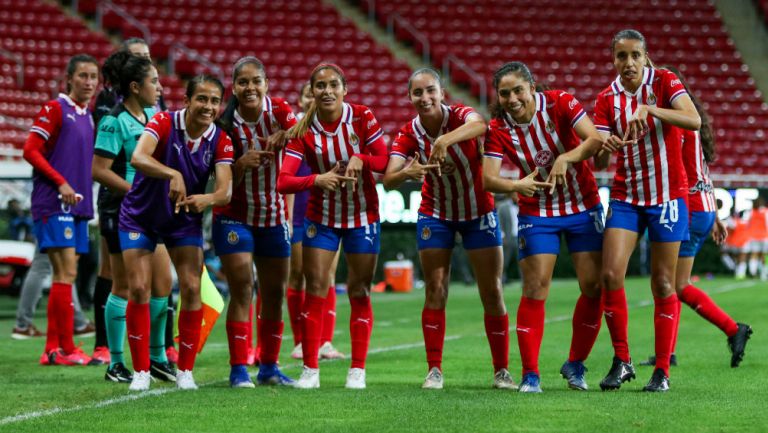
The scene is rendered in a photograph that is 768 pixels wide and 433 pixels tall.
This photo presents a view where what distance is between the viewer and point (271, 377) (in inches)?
288

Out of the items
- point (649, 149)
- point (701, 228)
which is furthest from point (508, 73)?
point (701, 228)

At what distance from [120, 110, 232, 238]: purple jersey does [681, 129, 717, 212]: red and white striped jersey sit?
296cm

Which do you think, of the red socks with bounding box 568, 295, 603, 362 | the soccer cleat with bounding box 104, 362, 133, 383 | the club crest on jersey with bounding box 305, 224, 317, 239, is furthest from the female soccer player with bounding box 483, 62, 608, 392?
the soccer cleat with bounding box 104, 362, 133, 383

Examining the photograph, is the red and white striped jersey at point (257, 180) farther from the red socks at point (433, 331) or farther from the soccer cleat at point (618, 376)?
the soccer cleat at point (618, 376)

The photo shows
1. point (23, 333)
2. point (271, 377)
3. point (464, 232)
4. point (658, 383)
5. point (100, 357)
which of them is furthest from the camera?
point (23, 333)

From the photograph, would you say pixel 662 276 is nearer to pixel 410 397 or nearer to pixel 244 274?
pixel 410 397

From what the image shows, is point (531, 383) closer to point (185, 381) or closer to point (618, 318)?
point (618, 318)

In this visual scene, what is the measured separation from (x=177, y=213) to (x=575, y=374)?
239 cm

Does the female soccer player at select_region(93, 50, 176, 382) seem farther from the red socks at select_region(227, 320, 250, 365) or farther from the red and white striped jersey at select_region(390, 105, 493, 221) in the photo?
the red and white striped jersey at select_region(390, 105, 493, 221)

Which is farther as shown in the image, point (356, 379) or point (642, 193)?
point (356, 379)

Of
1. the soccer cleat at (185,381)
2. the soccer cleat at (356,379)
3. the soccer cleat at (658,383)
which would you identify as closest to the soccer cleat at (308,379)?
the soccer cleat at (356,379)

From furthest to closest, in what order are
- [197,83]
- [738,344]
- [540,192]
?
[738,344] < [197,83] < [540,192]

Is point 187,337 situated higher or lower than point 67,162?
lower

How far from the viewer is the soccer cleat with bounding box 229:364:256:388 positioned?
23.3ft
